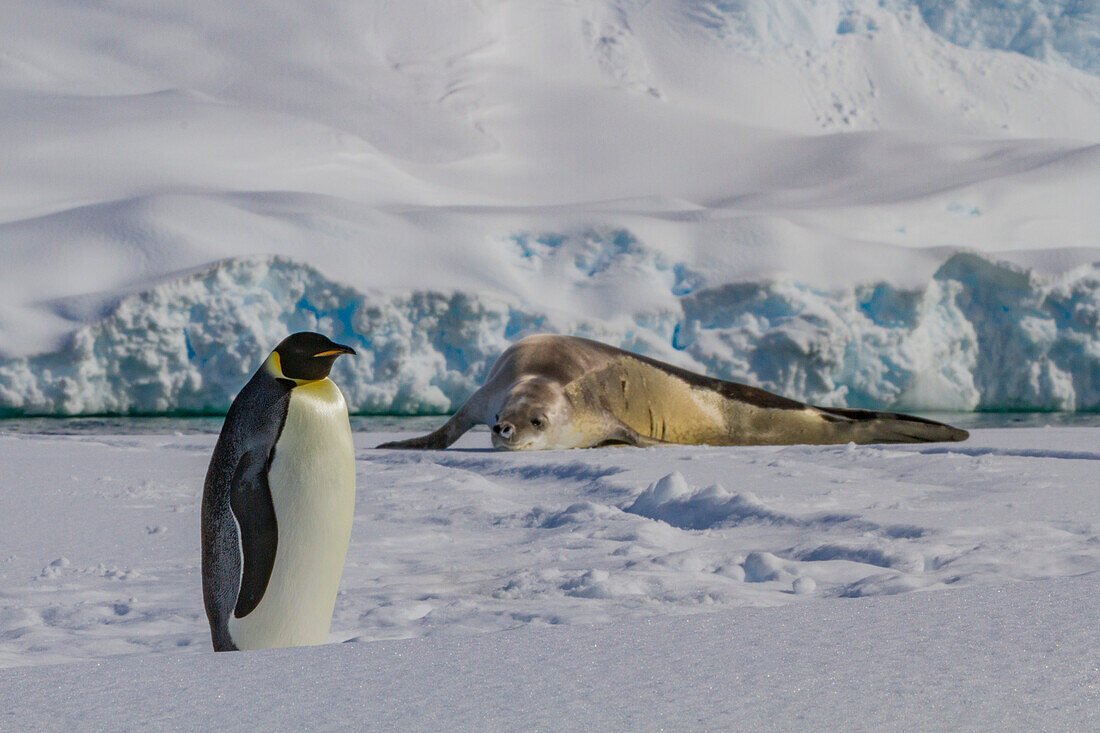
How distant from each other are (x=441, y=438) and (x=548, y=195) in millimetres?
17377

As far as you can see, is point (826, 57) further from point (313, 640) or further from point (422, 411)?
point (313, 640)

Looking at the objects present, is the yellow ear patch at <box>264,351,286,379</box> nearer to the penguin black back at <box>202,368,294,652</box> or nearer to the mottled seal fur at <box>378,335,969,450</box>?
the penguin black back at <box>202,368,294,652</box>

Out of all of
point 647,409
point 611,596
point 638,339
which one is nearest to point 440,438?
point 647,409

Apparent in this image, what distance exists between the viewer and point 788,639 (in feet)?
4.87

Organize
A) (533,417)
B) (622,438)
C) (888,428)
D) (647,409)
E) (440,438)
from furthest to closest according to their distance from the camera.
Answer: (647,409)
(888,428)
(622,438)
(440,438)
(533,417)

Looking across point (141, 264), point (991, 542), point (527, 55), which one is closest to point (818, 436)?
point (991, 542)

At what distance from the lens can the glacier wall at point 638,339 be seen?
1010 centimetres

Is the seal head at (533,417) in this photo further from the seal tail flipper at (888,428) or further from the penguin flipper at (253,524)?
the penguin flipper at (253,524)

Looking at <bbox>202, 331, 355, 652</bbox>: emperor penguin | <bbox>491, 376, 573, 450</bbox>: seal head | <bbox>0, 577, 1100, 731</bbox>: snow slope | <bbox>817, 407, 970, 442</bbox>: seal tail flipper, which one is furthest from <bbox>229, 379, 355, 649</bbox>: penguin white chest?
<bbox>817, 407, 970, 442</bbox>: seal tail flipper

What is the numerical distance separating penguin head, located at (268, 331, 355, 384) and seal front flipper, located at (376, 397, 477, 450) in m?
3.40

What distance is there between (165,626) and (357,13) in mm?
29068

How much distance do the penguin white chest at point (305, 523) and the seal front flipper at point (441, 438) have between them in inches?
134

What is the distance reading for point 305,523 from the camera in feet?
6.78

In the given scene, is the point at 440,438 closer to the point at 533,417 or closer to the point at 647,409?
the point at 533,417
